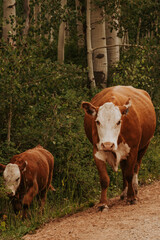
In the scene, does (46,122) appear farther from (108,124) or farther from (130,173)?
(108,124)

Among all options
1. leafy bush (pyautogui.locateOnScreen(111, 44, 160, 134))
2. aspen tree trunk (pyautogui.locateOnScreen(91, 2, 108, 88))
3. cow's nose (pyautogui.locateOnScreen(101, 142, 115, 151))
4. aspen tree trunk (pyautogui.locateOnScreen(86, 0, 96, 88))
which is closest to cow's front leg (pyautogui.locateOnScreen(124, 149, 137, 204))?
cow's nose (pyautogui.locateOnScreen(101, 142, 115, 151))

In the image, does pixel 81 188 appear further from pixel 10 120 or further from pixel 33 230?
pixel 33 230

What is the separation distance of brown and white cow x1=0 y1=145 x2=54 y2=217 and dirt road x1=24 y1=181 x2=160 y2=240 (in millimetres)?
1467

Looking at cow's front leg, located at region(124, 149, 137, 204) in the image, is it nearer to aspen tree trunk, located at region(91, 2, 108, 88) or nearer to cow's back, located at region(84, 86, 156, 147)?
cow's back, located at region(84, 86, 156, 147)

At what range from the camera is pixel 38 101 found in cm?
1024

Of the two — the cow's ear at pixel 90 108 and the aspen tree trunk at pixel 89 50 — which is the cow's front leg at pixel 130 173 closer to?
the cow's ear at pixel 90 108

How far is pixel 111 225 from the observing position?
6500 millimetres

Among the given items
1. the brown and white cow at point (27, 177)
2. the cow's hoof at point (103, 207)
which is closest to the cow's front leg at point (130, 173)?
the cow's hoof at point (103, 207)

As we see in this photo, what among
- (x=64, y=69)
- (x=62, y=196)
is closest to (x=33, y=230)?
(x=62, y=196)

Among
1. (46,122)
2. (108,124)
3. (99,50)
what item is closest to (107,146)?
(108,124)

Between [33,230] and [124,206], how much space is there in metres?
1.78

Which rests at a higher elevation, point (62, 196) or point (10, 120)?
point (10, 120)

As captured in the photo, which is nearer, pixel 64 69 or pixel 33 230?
pixel 33 230

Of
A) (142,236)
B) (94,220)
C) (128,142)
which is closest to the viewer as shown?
(142,236)
